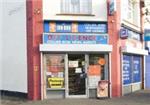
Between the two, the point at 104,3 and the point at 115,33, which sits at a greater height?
the point at 104,3

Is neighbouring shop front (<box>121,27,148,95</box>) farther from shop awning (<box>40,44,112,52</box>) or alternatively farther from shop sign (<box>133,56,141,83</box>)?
shop awning (<box>40,44,112,52</box>)

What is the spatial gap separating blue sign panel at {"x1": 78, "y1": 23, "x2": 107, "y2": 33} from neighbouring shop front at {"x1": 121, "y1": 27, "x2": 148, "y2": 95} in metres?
0.98

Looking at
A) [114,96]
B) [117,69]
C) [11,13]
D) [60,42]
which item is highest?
[11,13]

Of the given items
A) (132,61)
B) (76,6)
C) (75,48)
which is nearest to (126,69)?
(132,61)

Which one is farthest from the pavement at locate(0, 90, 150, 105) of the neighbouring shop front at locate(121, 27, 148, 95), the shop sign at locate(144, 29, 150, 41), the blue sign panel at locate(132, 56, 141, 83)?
the shop sign at locate(144, 29, 150, 41)

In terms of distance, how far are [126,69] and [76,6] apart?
14.0 ft

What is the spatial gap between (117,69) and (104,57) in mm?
820

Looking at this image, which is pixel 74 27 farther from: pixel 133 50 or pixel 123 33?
pixel 133 50

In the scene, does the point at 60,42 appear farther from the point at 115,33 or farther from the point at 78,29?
the point at 115,33

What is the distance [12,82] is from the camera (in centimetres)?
2052

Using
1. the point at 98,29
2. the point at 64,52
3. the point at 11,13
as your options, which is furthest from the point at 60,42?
the point at 11,13

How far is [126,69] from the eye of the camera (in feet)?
70.2

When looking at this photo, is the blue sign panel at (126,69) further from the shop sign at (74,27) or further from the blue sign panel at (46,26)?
the blue sign panel at (46,26)

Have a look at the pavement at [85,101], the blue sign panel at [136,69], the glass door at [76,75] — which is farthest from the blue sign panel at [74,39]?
the blue sign panel at [136,69]
